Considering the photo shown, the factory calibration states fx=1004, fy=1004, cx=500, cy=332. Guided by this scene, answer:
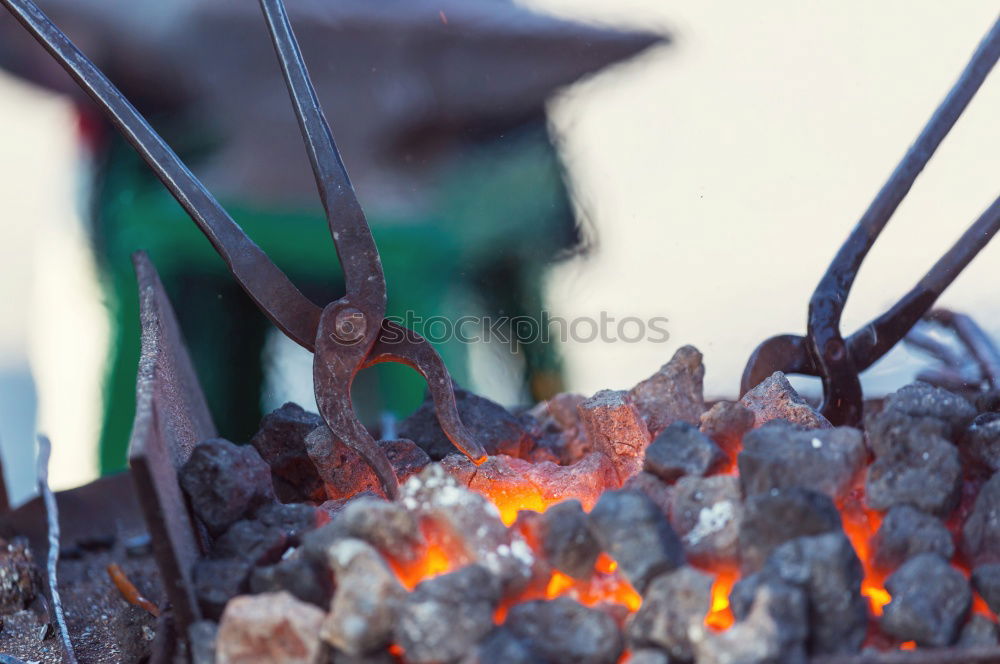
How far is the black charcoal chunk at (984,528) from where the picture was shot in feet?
2.55

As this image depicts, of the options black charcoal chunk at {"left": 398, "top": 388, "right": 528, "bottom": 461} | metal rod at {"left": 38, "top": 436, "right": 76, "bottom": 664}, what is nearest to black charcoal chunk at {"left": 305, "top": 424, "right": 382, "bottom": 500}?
black charcoal chunk at {"left": 398, "top": 388, "right": 528, "bottom": 461}

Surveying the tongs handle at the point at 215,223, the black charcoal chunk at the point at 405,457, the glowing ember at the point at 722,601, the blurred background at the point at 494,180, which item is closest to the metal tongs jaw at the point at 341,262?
the tongs handle at the point at 215,223

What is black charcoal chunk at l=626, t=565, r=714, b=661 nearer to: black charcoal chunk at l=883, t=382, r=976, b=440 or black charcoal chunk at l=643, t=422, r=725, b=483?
black charcoal chunk at l=643, t=422, r=725, b=483

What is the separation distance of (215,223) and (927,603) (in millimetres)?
703

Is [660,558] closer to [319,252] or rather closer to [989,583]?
[989,583]

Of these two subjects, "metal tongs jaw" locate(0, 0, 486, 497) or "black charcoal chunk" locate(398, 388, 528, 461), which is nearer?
"metal tongs jaw" locate(0, 0, 486, 497)

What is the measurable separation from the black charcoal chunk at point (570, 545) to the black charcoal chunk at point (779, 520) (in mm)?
113

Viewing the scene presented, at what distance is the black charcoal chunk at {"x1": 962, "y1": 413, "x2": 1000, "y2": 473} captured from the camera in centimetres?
86

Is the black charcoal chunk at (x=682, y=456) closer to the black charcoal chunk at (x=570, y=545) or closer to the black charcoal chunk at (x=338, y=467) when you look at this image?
the black charcoal chunk at (x=570, y=545)

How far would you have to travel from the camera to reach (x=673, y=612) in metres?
0.69

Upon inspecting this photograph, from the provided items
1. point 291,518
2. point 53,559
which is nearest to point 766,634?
point 291,518

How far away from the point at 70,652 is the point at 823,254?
125 centimetres

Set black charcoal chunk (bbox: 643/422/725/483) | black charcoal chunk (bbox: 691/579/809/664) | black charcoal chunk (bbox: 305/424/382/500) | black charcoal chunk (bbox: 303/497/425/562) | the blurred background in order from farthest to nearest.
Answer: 1. the blurred background
2. black charcoal chunk (bbox: 305/424/382/500)
3. black charcoal chunk (bbox: 643/422/725/483)
4. black charcoal chunk (bbox: 303/497/425/562)
5. black charcoal chunk (bbox: 691/579/809/664)

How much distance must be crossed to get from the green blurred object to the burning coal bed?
2.65 feet
